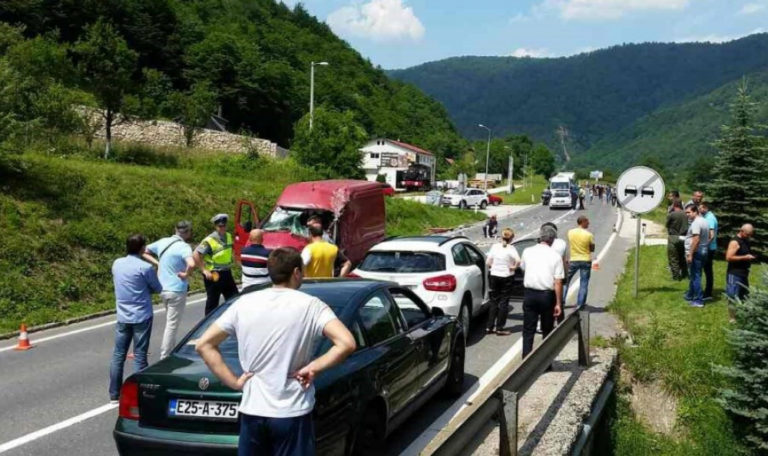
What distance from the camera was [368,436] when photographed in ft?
17.5

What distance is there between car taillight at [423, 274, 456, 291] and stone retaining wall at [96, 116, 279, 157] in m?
23.2

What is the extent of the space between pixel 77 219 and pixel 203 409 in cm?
1414

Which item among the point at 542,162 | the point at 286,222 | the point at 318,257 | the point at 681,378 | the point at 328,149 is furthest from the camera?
the point at 542,162

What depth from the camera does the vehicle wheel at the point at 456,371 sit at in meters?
7.61

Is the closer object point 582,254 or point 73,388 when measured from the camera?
point 73,388

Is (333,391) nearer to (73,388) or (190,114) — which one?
(73,388)

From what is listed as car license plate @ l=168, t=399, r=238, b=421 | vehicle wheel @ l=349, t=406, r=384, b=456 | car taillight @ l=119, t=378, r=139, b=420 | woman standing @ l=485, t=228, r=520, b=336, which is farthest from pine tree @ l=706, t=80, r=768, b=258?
car taillight @ l=119, t=378, r=139, b=420

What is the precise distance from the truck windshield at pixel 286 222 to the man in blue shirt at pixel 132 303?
29.5 feet

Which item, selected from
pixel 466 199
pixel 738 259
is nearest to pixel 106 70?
pixel 738 259

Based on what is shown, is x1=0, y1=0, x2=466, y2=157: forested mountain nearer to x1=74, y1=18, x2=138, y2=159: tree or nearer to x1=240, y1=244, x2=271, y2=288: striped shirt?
x1=74, y1=18, x2=138, y2=159: tree

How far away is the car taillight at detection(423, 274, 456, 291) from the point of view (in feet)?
32.6

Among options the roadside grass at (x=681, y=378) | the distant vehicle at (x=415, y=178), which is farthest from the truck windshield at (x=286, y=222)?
the distant vehicle at (x=415, y=178)

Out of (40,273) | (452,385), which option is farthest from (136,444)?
(40,273)

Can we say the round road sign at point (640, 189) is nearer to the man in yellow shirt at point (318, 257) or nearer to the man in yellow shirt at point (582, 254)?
the man in yellow shirt at point (582, 254)
